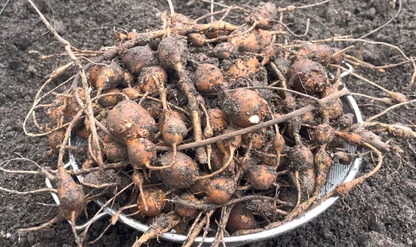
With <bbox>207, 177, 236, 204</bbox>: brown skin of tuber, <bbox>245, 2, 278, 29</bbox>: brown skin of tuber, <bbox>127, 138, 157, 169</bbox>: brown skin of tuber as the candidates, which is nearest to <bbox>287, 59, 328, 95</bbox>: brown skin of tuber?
<bbox>245, 2, 278, 29</bbox>: brown skin of tuber

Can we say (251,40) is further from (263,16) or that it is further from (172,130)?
(172,130)

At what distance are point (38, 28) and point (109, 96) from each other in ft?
3.74

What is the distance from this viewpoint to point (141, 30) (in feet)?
7.55

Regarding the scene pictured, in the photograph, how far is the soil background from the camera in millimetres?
1593

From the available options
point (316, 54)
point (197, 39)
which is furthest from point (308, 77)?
point (197, 39)

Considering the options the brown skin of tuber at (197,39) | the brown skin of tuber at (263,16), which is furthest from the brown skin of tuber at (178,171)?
the brown skin of tuber at (263,16)

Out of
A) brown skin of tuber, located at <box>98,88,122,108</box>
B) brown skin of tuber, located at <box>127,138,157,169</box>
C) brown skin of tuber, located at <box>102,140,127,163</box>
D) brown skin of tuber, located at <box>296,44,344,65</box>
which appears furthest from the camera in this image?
brown skin of tuber, located at <box>296,44,344,65</box>

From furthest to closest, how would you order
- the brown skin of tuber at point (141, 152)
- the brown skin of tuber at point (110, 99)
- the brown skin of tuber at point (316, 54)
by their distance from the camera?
the brown skin of tuber at point (316, 54), the brown skin of tuber at point (110, 99), the brown skin of tuber at point (141, 152)

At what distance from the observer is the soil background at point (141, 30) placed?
159 centimetres

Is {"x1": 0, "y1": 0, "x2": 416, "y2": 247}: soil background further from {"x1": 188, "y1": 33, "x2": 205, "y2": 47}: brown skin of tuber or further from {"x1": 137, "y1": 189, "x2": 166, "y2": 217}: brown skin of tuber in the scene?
{"x1": 188, "y1": 33, "x2": 205, "y2": 47}: brown skin of tuber

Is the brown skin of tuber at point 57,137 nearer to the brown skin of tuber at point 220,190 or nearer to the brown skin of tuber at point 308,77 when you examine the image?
the brown skin of tuber at point 220,190

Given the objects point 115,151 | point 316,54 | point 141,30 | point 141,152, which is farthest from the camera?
point 141,30

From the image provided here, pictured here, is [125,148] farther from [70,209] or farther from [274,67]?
[274,67]

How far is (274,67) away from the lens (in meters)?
1.48
